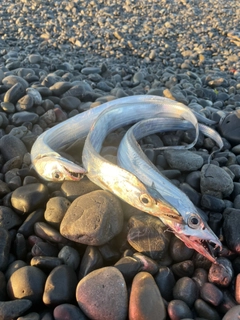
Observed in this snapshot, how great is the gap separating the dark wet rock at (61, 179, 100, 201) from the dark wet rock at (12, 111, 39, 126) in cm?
146

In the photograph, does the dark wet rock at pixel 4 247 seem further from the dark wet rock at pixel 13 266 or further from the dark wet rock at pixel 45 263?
the dark wet rock at pixel 45 263

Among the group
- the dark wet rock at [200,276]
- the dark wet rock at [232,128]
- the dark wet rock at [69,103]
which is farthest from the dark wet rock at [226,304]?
the dark wet rock at [69,103]

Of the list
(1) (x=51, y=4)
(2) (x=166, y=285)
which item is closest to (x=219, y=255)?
(2) (x=166, y=285)

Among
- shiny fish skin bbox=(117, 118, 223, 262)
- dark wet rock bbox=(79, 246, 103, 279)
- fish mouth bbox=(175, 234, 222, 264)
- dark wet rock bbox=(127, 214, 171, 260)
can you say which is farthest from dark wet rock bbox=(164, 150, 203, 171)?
dark wet rock bbox=(79, 246, 103, 279)

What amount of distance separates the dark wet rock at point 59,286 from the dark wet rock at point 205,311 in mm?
1092

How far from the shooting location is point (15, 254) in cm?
331

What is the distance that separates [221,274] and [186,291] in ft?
1.19

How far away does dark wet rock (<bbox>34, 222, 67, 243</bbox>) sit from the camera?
328 cm

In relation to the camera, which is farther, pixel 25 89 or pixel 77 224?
pixel 25 89

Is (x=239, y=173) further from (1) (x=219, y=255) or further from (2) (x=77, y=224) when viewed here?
(2) (x=77, y=224)

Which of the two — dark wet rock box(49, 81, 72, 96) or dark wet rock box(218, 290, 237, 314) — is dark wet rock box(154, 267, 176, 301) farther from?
dark wet rock box(49, 81, 72, 96)

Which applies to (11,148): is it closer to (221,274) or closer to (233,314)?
(221,274)

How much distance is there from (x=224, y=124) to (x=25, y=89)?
311 centimetres

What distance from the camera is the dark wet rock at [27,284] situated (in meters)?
2.88
